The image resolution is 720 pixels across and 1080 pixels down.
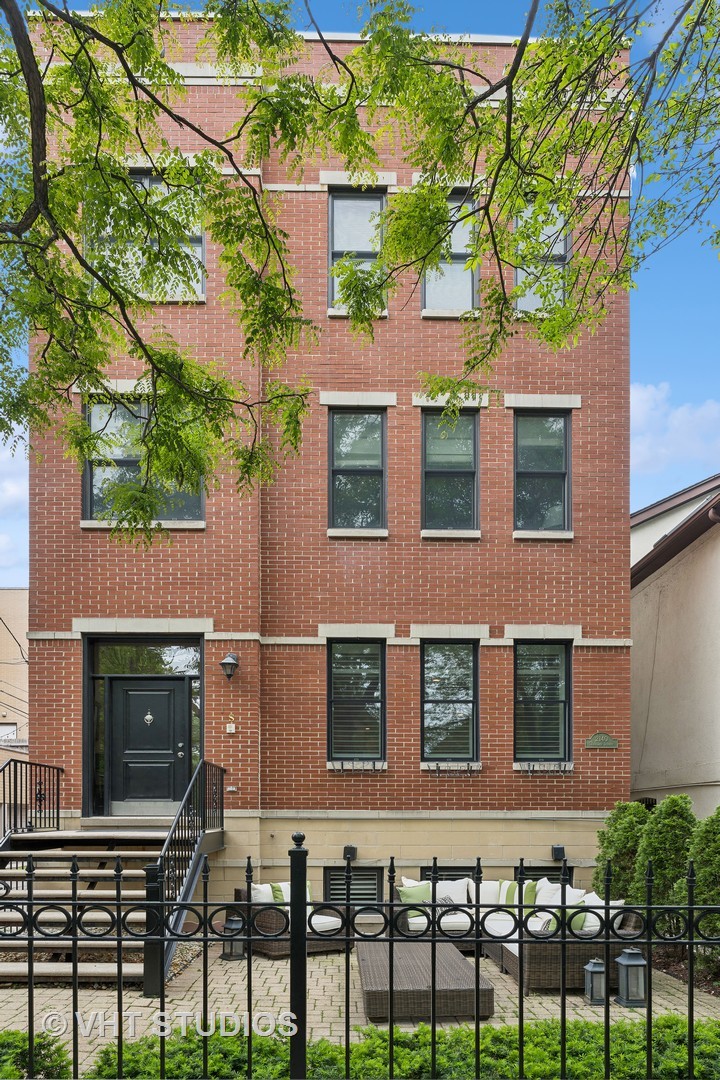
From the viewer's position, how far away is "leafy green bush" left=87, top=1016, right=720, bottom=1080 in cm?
566

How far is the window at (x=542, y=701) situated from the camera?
43.4ft

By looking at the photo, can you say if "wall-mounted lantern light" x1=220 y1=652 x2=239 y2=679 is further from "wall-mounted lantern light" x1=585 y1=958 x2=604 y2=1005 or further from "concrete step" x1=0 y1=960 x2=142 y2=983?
"wall-mounted lantern light" x1=585 y1=958 x2=604 y2=1005

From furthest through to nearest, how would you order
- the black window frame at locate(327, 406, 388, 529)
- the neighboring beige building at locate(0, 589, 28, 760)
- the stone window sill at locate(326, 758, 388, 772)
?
the neighboring beige building at locate(0, 589, 28, 760), the black window frame at locate(327, 406, 388, 529), the stone window sill at locate(326, 758, 388, 772)

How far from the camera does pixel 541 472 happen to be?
1362 centimetres

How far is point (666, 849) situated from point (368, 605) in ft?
16.8

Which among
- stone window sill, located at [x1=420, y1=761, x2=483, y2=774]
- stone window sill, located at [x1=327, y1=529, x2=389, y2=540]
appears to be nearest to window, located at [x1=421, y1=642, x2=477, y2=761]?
stone window sill, located at [x1=420, y1=761, x2=483, y2=774]

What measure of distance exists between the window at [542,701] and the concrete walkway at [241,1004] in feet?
11.9

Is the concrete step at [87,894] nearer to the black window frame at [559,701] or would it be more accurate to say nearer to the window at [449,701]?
the window at [449,701]

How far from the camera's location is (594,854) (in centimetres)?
1285

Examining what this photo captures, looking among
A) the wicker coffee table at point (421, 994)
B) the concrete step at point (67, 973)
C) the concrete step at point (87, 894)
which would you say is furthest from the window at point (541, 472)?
the concrete step at point (67, 973)

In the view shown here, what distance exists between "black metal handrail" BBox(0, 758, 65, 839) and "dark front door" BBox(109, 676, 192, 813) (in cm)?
79

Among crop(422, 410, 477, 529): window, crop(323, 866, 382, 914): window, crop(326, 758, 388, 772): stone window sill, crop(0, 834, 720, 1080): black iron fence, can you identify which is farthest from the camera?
crop(422, 410, 477, 529): window

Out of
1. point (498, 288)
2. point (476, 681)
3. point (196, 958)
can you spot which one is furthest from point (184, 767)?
point (498, 288)

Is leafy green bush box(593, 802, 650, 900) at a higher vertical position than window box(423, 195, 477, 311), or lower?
lower
